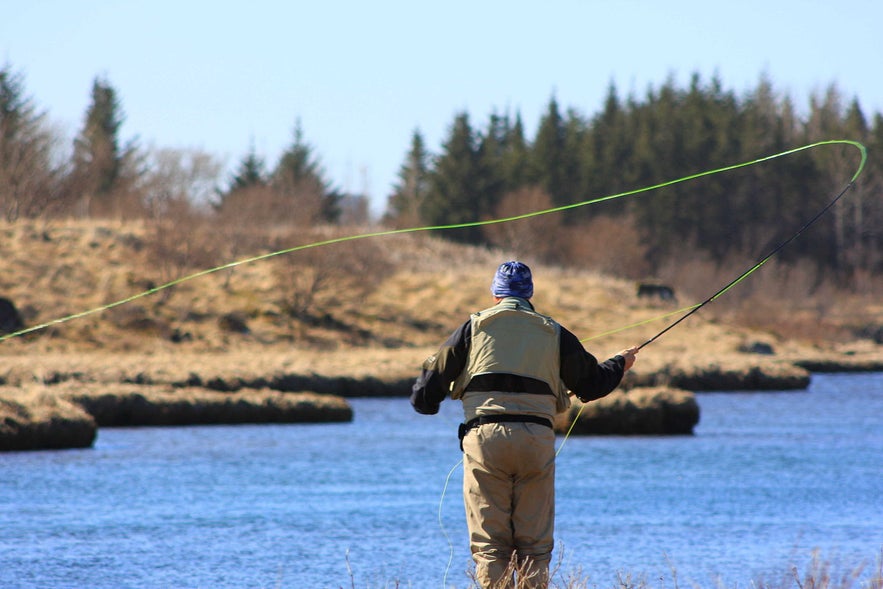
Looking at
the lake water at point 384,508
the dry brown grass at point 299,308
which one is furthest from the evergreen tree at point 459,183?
the lake water at point 384,508

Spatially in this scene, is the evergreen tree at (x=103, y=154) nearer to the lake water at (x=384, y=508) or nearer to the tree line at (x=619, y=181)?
the tree line at (x=619, y=181)

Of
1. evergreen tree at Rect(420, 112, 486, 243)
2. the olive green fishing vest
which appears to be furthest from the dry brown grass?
the olive green fishing vest

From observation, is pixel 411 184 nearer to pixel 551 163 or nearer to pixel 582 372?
pixel 551 163

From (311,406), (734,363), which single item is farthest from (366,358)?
(311,406)

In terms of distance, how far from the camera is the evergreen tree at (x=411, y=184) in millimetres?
91750

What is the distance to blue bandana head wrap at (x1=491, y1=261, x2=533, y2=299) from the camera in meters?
7.50

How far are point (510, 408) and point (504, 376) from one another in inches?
6.8

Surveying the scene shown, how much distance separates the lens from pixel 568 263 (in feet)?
275

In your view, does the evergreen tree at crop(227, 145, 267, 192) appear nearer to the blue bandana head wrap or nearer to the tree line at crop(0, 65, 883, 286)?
the tree line at crop(0, 65, 883, 286)

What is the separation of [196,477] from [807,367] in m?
41.7

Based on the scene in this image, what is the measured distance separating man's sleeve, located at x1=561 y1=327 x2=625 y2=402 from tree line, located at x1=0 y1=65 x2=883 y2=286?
2578 inches

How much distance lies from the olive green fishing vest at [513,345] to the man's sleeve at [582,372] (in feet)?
0.16

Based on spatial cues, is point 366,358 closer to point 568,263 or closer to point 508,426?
point 568,263

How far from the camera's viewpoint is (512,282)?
7.50 m
